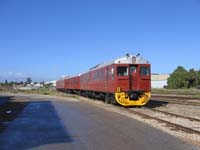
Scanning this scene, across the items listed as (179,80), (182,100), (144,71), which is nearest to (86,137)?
(144,71)

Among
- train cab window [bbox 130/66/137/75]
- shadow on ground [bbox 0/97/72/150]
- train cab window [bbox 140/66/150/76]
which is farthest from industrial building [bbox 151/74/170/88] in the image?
shadow on ground [bbox 0/97/72/150]

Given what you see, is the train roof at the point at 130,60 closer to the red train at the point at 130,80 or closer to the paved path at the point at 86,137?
the red train at the point at 130,80

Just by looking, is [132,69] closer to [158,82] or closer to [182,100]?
[182,100]

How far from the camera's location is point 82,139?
12.4 metres

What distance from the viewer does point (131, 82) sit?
2714cm

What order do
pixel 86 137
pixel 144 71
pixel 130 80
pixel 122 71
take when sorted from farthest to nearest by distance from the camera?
pixel 144 71, pixel 122 71, pixel 130 80, pixel 86 137

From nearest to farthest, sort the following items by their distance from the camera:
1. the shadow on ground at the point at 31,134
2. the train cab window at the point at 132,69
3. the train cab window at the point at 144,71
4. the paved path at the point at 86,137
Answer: the paved path at the point at 86,137, the shadow on ground at the point at 31,134, the train cab window at the point at 132,69, the train cab window at the point at 144,71

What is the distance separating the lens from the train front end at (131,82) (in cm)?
2700

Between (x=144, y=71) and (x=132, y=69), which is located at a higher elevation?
(x=132, y=69)

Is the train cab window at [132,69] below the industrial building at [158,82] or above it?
below

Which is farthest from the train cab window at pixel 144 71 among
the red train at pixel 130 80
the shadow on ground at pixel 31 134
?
the shadow on ground at pixel 31 134

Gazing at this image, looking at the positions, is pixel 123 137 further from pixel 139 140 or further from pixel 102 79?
pixel 102 79

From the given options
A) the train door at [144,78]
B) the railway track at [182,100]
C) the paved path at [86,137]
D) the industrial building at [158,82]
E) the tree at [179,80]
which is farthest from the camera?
the industrial building at [158,82]

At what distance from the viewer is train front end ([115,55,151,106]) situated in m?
27.0
